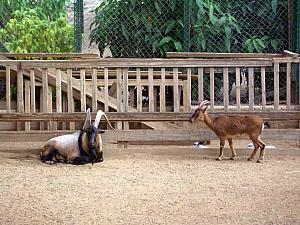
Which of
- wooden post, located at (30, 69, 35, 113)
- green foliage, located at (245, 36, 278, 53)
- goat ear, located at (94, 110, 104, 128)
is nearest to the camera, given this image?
goat ear, located at (94, 110, 104, 128)

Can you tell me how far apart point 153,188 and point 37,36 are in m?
8.07

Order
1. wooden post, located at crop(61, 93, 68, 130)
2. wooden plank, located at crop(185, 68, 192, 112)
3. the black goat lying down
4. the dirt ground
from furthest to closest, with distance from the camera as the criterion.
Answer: wooden post, located at crop(61, 93, 68, 130) < wooden plank, located at crop(185, 68, 192, 112) < the black goat lying down < the dirt ground

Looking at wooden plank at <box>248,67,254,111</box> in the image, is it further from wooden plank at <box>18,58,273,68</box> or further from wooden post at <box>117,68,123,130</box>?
wooden post at <box>117,68,123,130</box>

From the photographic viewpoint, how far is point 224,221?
18.7ft

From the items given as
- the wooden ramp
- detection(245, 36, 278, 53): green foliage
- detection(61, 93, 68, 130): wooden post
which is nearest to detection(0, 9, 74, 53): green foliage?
detection(61, 93, 68, 130): wooden post

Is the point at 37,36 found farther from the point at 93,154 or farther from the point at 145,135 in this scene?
the point at 93,154

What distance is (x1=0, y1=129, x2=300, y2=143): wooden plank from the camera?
387 inches

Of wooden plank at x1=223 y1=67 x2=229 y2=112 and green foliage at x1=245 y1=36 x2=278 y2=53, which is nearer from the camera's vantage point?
wooden plank at x1=223 y1=67 x2=229 y2=112

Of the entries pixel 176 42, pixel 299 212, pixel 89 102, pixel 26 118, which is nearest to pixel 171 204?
pixel 299 212

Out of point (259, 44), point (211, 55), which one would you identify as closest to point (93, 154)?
point (211, 55)

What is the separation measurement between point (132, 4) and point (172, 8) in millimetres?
844

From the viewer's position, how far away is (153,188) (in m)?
7.26

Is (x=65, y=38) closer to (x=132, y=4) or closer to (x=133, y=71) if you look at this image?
(x=132, y=4)

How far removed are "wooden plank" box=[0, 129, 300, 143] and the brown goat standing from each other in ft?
→ 1.42
